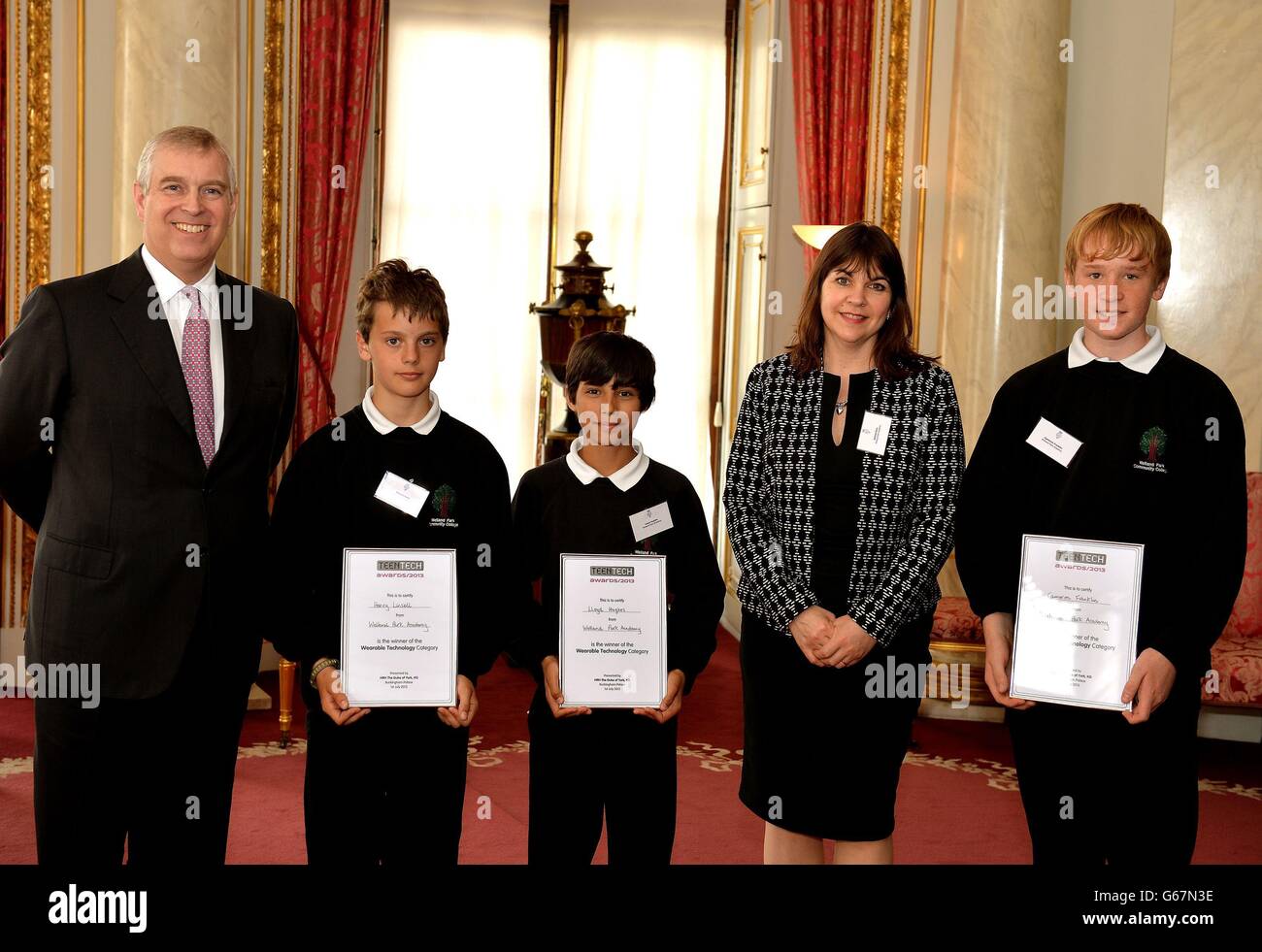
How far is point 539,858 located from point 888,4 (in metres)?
5.68

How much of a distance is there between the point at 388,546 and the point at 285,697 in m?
2.80

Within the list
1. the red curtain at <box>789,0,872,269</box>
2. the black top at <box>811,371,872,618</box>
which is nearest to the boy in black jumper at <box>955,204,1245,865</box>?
the black top at <box>811,371,872,618</box>

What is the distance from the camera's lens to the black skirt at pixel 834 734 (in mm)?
2629

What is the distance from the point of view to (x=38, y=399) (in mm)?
2414

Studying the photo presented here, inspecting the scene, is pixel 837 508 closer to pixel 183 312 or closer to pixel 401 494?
pixel 401 494

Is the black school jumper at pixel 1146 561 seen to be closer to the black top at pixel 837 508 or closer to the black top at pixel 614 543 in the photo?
the black top at pixel 837 508

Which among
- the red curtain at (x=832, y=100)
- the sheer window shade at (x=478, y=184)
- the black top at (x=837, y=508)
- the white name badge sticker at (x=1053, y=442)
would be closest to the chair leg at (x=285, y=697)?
the black top at (x=837, y=508)

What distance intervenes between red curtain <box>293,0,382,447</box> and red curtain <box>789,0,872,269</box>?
2386mm

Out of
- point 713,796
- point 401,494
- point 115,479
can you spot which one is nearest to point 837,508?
point 401,494

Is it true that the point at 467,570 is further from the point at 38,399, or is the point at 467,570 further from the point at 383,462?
the point at 38,399

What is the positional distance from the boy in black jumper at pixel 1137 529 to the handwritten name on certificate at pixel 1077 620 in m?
0.04

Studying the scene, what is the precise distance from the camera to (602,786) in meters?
2.69

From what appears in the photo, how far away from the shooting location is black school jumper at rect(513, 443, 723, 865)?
2680mm

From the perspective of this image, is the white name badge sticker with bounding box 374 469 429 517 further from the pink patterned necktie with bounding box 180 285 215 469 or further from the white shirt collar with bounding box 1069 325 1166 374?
the white shirt collar with bounding box 1069 325 1166 374
